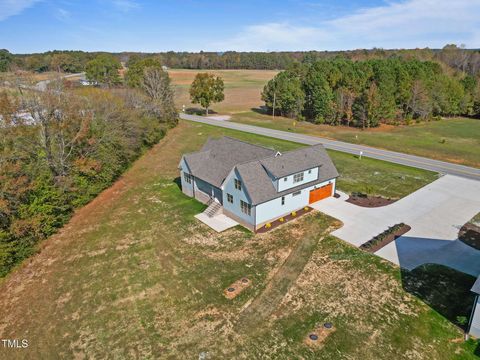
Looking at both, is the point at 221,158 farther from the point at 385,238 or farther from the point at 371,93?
the point at 371,93

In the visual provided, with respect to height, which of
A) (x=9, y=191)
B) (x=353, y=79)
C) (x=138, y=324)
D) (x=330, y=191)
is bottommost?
(x=138, y=324)

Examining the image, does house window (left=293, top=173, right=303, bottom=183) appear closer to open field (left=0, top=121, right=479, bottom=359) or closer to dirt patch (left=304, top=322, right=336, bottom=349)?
open field (left=0, top=121, right=479, bottom=359)

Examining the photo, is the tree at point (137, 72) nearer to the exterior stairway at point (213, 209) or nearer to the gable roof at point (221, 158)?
the gable roof at point (221, 158)

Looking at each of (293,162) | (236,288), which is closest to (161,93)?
(293,162)

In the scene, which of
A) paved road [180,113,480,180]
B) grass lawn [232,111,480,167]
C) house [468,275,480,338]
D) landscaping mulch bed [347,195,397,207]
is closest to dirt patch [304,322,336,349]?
house [468,275,480,338]

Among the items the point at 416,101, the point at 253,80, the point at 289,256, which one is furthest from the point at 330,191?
the point at 253,80

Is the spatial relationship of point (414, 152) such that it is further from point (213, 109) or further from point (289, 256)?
point (213, 109)

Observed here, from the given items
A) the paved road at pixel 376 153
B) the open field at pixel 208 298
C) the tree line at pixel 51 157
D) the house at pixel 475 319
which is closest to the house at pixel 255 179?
the open field at pixel 208 298
